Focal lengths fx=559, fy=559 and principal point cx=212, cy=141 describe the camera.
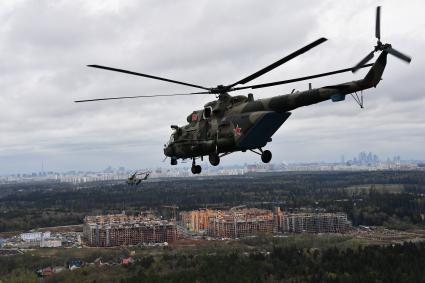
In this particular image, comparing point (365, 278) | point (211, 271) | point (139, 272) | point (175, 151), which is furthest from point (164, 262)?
point (175, 151)

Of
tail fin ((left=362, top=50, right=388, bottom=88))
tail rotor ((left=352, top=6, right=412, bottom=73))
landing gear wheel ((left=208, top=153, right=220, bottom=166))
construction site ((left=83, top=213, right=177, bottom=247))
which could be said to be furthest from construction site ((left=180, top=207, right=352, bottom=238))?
tail rotor ((left=352, top=6, right=412, bottom=73))

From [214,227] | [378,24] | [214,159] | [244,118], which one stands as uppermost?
[378,24]

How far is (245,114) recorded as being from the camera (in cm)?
2591

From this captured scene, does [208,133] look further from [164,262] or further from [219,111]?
[164,262]

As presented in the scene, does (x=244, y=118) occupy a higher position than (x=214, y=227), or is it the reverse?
(x=244, y=118)

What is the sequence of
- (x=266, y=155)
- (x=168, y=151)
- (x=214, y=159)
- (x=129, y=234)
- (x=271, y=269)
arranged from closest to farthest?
1. (x=266, y=155)
2. (x=214, y=159)
3. (x=168, y=151)
4. (x=271, y=269)
5. (x=129, y=234)

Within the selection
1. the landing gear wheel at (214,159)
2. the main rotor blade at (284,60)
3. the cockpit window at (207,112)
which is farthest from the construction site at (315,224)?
the main rotor blade at (284,60)

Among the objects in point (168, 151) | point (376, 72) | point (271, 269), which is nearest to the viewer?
point (376, 72)

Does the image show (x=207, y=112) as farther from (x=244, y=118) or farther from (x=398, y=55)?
(x=398, y=55)

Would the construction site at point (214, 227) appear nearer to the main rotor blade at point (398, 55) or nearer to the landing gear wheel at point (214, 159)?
the landing gear wheel at point (214, 159)

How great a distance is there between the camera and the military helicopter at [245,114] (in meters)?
22.3

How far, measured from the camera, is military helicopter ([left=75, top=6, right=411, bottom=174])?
22.3 meters

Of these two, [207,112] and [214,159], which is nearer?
[214,159]

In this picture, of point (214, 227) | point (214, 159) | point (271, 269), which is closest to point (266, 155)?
point (214, 159)
